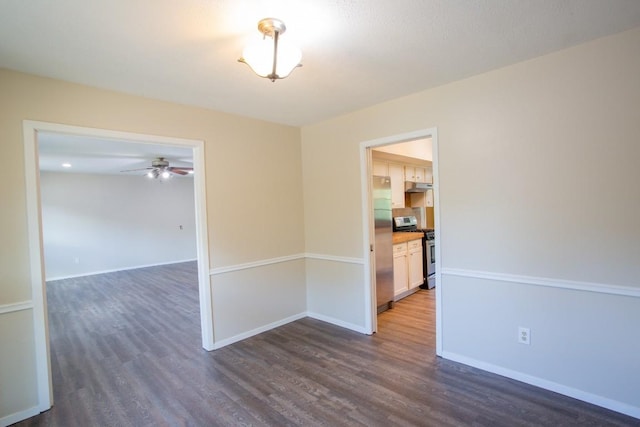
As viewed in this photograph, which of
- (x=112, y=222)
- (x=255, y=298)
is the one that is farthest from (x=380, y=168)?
(x=112, y=222)

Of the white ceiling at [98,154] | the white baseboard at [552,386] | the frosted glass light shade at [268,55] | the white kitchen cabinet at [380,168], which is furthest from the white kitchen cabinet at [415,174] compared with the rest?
the frosted glass light shade at [268,55]

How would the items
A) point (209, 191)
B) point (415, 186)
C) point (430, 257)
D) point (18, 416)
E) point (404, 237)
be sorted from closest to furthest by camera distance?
point (18, 416) < point (209, 191) < point (404, 237) < point (430, 257) < point (415, 186)

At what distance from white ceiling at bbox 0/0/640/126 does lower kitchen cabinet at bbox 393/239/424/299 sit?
2.62 m

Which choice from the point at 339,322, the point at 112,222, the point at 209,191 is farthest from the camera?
the point at 112,222

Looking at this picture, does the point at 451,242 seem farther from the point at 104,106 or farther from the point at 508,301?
the point at 104,106

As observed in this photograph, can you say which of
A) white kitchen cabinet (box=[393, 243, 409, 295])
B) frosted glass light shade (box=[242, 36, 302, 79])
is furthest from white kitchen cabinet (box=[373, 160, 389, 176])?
frosted glass light shade (box=[242, 36, 302, 79])

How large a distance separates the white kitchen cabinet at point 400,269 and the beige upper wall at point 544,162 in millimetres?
1693

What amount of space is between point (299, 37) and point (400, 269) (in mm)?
3562

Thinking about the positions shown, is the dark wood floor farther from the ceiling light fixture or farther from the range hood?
the ceiling light fixture

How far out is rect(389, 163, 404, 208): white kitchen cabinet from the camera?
475 cm

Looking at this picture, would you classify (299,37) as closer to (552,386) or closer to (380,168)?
(380,168)

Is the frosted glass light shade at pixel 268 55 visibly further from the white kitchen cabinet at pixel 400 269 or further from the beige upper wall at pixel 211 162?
the white kitchen cabinet at pixel 400 269

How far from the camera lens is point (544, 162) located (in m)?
2.23

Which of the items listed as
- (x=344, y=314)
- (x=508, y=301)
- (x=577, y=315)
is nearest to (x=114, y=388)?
(x=344, y=314)
